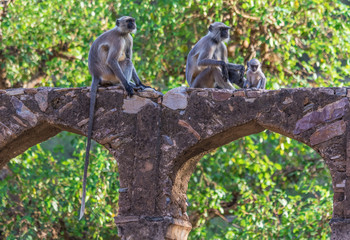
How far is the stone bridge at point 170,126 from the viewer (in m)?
5.25

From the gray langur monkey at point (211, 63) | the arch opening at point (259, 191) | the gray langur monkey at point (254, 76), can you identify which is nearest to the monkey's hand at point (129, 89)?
the gray langur monkey at point (211, 63)

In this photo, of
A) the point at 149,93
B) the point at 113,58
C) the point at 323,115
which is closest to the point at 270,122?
the point at 323,115

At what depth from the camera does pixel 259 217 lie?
8.31 metres

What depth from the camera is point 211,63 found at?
19.7 feet

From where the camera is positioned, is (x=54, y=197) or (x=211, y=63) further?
(x=54, y=197)

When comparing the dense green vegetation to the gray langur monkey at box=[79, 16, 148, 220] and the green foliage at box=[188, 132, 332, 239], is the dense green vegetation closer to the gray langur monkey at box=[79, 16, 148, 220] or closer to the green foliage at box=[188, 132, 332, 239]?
the green foliage at box=[188, 132, 332, 239]

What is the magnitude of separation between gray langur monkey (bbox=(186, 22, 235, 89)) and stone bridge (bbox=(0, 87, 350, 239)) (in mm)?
443

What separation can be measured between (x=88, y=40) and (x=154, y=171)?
4.08 meters

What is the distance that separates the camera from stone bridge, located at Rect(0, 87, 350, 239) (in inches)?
207

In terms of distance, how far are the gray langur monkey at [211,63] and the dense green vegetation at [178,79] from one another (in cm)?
235

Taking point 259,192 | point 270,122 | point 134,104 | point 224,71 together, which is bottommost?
point 270,122

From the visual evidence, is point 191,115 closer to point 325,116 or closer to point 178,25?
point 325,116

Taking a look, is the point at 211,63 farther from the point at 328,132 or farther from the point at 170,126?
the point at 328,132

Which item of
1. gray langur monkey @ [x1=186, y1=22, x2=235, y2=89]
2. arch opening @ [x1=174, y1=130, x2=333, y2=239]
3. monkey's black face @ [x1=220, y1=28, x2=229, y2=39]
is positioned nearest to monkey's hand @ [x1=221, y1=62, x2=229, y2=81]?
gray langur monkey @ [x1=186, y1=22, x2=235, y2=89]
